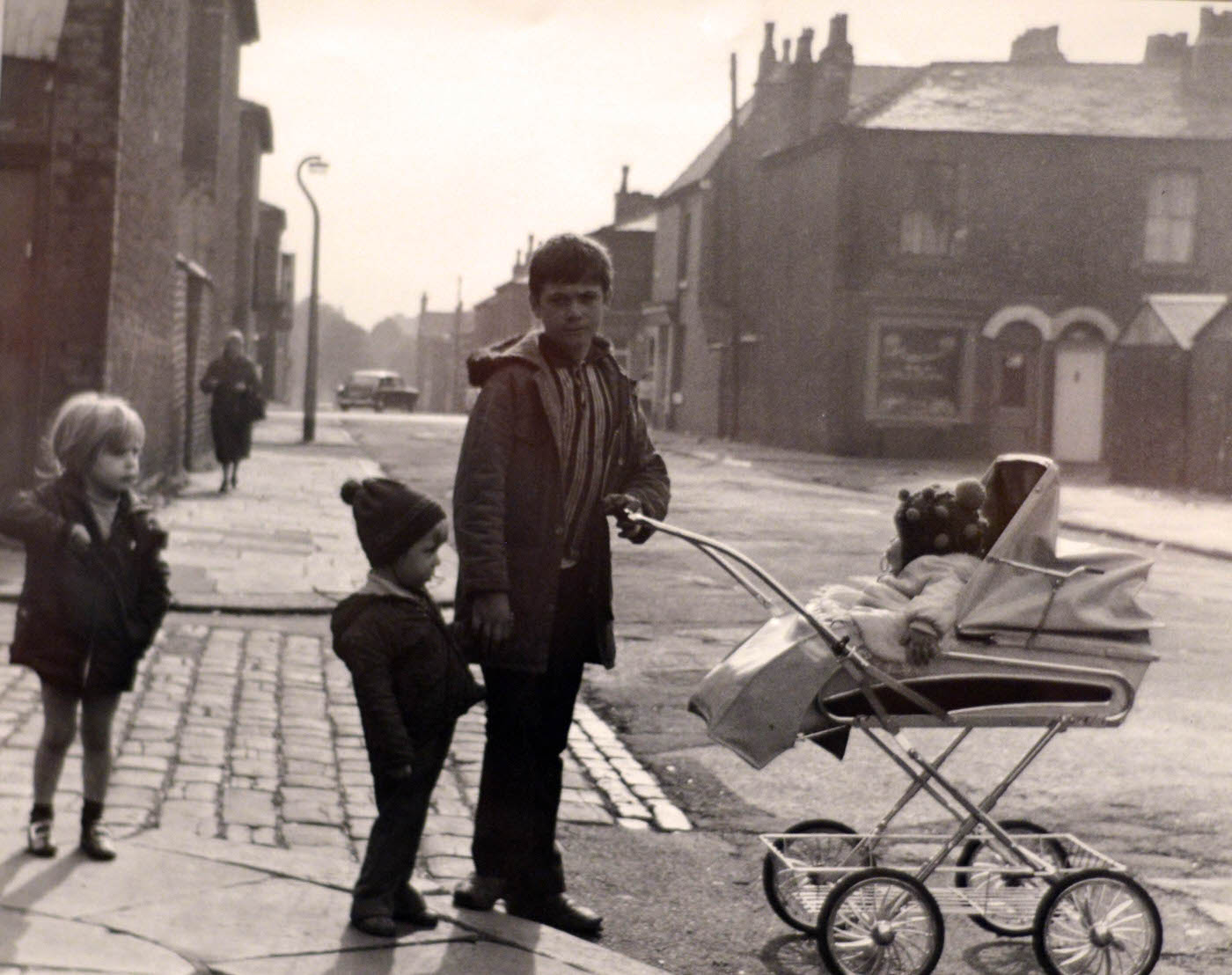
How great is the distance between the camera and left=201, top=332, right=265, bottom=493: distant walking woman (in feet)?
68.4

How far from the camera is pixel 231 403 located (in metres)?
20.8

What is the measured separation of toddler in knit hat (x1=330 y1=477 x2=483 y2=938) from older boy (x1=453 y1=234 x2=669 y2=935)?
0.51 feet

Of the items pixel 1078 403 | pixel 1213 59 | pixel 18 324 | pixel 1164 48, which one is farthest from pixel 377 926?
pixel 1164 48

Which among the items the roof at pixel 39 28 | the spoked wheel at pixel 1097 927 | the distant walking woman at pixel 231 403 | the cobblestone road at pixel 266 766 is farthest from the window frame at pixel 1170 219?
the spoked wheel at pixel 1097 927

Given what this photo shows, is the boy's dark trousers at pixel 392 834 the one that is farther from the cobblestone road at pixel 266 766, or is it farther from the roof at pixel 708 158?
the roof at pixel 708 158

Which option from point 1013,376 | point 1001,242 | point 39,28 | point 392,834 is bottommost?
point 392,834

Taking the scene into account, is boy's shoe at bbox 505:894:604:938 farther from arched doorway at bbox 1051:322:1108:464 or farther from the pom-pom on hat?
arched doorway at bbox 1051:322:1108:464

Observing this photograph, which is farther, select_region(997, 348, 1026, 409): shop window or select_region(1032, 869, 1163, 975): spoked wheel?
select_region(997, 348, 1026, 409): shop window

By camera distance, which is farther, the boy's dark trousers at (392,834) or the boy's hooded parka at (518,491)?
the boy's hooded parka at (518,491)

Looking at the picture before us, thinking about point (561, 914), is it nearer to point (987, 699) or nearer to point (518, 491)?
point (518, 491)

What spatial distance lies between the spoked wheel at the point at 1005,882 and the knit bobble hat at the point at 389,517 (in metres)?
1.69

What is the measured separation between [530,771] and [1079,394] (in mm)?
33746

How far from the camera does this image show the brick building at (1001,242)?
38.3 meters

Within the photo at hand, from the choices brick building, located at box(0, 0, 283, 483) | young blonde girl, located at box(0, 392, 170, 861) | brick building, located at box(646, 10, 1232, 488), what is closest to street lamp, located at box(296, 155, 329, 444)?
brick building, located at box(646, 10, 1232, 488)
